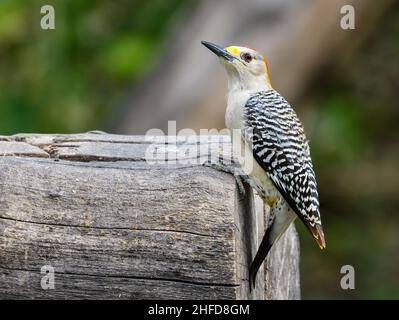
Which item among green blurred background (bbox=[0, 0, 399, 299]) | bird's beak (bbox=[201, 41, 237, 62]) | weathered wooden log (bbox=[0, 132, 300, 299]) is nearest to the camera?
weathered wooden log (bbox=[0, 132, 300, 299])

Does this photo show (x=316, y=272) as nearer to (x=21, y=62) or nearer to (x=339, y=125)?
(x=339, y=125)

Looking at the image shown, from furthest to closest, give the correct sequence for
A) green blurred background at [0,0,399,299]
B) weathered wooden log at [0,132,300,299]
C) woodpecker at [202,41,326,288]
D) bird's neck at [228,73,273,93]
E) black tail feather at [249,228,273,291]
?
green blurred background at [0,0,399,299] < bird's neck at [228,73,273,93] < woodpecker at [202,41,326,288] < black tail feather at [249,228,273,291] < weathered wooden log at [0,132,300,299]

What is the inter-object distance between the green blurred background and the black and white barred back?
7.76 ft

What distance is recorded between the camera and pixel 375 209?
31.1 ft

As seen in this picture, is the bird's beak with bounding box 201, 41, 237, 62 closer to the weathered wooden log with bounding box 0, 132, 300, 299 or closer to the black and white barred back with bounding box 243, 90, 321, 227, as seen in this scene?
the black and white barred back with bounding box 243, 90, 321, 227

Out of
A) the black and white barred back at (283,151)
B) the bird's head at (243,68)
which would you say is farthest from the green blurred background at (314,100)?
the black and white barred back at (283,151)

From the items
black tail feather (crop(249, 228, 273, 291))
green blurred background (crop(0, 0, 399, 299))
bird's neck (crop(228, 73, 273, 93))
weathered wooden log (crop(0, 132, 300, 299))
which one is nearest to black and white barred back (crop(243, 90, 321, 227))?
bird's neck (crop(228, 73, 273, 93))

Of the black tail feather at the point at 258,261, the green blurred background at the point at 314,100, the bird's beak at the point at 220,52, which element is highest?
the green blurred background at the point at 314,100

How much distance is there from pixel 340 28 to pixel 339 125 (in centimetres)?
92

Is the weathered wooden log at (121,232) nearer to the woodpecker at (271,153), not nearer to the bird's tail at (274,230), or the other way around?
the bird's tail at (274,230)

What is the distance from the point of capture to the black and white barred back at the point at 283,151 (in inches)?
173

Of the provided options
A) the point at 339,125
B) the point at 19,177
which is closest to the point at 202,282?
the point at 19,177

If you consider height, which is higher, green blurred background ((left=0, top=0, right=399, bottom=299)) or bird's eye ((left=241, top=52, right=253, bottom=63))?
green blurred background ((left=0, top=0, right=399, bottom=299))

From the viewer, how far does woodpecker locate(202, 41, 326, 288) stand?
14.2 feet
